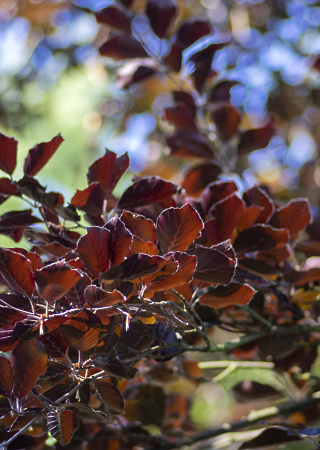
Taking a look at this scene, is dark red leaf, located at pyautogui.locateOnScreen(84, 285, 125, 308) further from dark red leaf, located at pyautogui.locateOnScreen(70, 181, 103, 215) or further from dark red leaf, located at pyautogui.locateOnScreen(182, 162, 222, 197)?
dark red leaf, located at pyautogui.locateOnScreen(182, 162, 222, 197)

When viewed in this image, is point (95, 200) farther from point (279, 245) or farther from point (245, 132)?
point (245, 132)

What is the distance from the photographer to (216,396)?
12.2ft

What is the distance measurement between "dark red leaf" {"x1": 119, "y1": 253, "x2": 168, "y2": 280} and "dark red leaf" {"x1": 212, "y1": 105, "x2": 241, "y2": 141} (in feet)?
2.30

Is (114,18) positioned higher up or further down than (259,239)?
higher up

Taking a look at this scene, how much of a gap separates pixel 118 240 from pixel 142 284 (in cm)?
7

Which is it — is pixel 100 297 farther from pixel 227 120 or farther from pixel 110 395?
pixel 227 120

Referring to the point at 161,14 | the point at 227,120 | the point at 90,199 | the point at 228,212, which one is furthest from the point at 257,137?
the point at 90,199

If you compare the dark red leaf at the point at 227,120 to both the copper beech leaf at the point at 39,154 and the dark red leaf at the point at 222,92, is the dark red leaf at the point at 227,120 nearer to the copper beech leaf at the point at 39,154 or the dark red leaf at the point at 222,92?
the dark red leaf at the point at 222,92

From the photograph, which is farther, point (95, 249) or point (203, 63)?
point (203, 63)

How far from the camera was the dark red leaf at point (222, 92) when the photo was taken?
1.24 metres

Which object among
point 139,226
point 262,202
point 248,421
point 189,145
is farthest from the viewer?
point 189,145

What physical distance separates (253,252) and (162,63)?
2.01 ft

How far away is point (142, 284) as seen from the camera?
2.03 ft

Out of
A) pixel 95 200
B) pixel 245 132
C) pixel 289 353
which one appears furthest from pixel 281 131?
pixel 95 200
